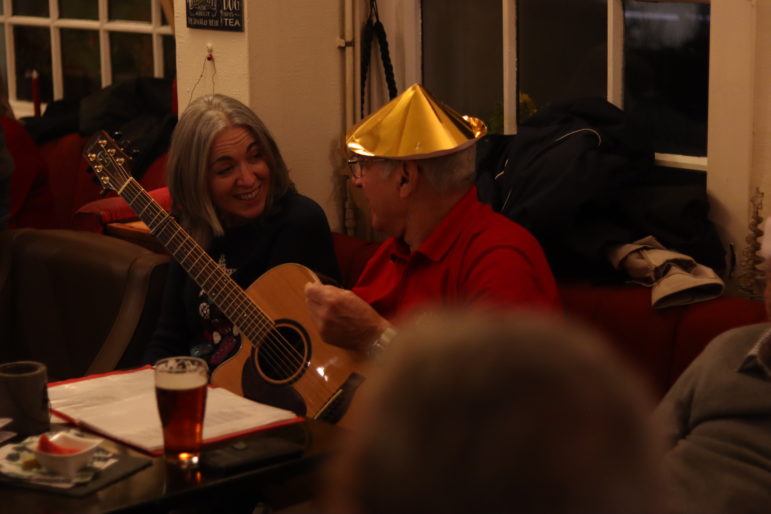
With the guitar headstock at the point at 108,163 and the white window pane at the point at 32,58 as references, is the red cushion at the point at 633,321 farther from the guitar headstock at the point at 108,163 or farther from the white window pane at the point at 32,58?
the white window pane at the point at 32,58

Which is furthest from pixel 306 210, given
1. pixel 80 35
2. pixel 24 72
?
pixel 24 72

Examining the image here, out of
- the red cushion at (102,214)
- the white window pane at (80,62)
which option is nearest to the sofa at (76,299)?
the red cushion at (102,214)

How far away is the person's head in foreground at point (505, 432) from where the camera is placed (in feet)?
1.91

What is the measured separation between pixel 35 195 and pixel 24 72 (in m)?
1.39

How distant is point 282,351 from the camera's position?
2.25 m

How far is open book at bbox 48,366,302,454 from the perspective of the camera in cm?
170

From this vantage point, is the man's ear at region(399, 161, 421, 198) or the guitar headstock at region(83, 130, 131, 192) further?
the guitar headstock at region(83, 130, 131, 192)

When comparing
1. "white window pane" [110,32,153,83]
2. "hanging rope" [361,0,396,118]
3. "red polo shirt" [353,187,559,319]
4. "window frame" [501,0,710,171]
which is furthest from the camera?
"white window pane" [110,32,153,83]

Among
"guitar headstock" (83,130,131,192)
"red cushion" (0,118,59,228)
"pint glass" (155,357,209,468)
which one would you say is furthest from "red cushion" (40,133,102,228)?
"pint glass" (155,357,209,468)

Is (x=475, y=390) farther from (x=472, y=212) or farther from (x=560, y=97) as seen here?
(x=560, y=97)

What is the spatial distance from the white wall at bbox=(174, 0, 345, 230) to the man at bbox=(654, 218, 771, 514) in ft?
5.49

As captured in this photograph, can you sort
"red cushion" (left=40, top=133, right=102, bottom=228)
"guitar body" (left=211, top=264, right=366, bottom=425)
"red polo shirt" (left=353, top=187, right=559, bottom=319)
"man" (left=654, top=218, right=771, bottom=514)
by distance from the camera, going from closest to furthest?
"man" (left=654, top=218, right=771, bottom=514) → "red polo shirt" (left=353, top=187, right=559, bottom=319) → "guitar body" (left=211, top=264, right=366, bottom=425) → "red cushion" (left=40, top=133, right=102, bottom=228)

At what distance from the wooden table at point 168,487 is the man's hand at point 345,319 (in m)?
0.39

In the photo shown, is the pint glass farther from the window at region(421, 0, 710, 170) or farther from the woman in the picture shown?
the window at region(421, 0, 710, 170)
